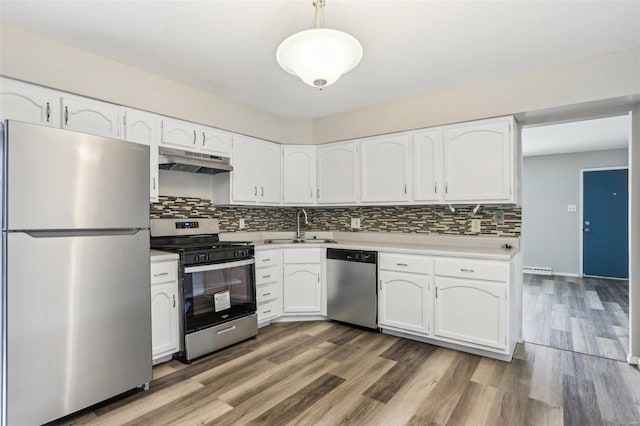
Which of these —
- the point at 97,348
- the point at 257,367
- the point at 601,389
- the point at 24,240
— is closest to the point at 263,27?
the point at 24,240

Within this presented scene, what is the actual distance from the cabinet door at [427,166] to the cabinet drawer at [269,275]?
1604 mm

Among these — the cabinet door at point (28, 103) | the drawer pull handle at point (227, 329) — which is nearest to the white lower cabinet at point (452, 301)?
the drawer pull handle at point (227, 329)

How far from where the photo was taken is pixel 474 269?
2.74 meters

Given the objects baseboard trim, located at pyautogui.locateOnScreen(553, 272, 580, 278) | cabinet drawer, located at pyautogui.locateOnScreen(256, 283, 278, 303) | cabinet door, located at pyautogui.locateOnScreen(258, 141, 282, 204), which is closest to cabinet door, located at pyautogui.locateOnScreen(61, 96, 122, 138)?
cabinet door, located at pyautogui.locateOnScreen(258, 141, 282, 204)

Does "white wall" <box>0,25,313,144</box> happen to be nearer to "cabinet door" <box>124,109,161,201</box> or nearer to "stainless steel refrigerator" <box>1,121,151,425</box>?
"cabinet door" <box>124,109,161,201</box>

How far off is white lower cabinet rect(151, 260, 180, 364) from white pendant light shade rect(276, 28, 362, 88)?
5.84 ft

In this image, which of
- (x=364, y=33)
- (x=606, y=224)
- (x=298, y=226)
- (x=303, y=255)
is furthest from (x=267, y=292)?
(x=606, y=224)

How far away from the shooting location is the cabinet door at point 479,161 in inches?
112

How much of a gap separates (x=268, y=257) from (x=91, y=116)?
1.92 m

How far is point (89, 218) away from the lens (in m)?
1.92

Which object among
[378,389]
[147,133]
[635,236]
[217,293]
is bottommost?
[378,389]

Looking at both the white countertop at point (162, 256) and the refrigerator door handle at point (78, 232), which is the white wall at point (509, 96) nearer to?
the white countertop at point (162, 256)

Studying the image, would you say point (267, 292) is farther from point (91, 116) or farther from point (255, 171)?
point (91, 116)

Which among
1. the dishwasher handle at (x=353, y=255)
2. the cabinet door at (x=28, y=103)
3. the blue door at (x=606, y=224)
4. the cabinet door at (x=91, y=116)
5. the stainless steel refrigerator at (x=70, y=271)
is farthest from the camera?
the blue door at (x=606, y=224)
